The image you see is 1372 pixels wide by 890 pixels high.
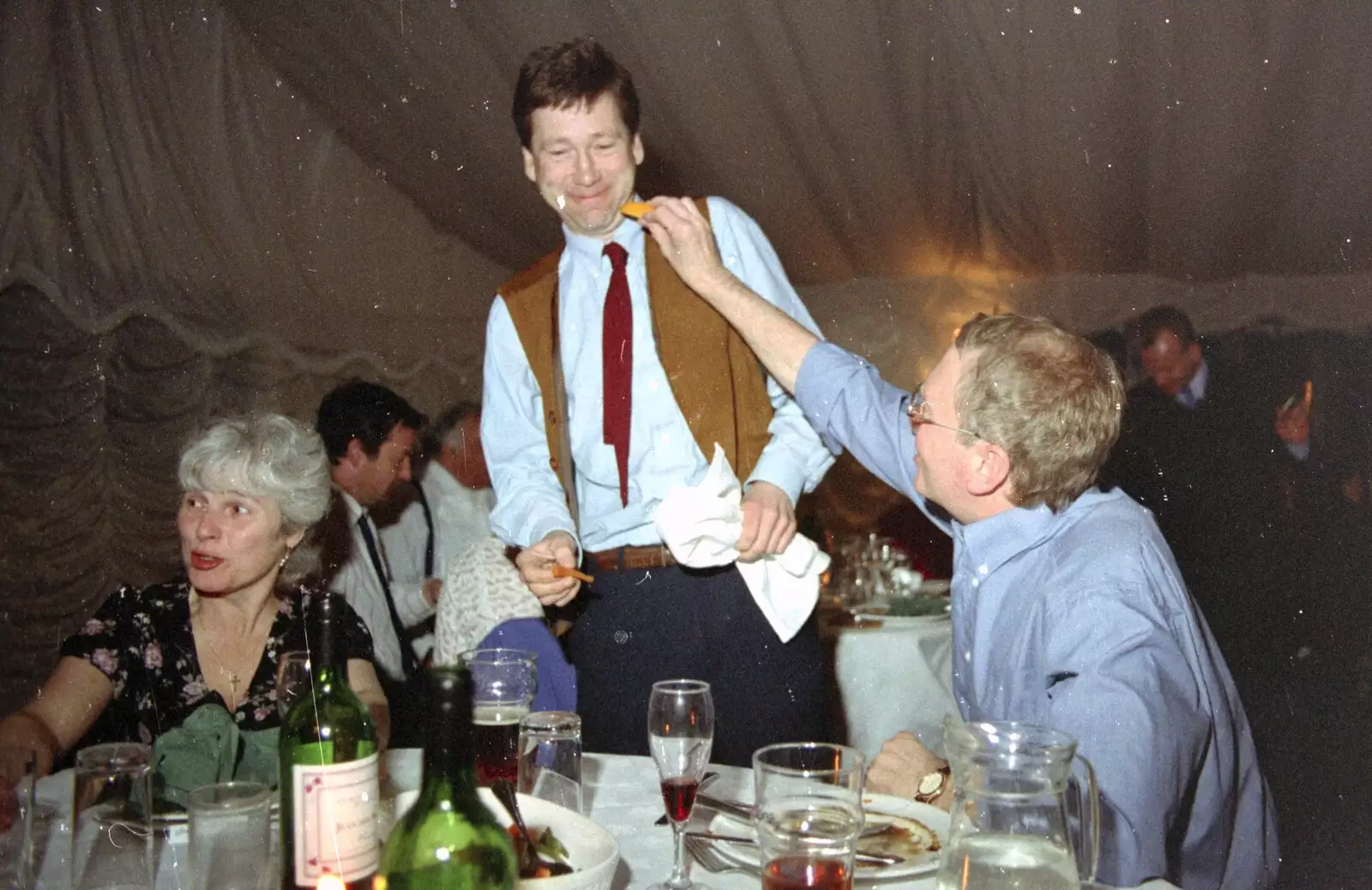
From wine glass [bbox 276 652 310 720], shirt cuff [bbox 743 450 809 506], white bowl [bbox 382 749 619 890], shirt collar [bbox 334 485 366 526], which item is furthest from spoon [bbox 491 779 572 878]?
shirt collar [bbox 334 485 366 526]

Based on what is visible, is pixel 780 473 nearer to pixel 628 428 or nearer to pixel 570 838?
pixel 628 428

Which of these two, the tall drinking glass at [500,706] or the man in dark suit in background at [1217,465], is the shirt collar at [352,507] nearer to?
the tall drinking glass at [500,706]

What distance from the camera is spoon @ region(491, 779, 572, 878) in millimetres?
807

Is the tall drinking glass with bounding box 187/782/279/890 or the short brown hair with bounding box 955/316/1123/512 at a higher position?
the short brown hair with bounding box 955/316/1123/512

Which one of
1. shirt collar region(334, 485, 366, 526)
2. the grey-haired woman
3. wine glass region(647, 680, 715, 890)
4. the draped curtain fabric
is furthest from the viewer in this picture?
shirt collar region(334, 485, 366, 526)

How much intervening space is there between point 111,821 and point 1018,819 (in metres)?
0.71

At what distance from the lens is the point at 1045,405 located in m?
1.32

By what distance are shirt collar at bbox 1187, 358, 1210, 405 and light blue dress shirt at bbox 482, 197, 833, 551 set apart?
4.48ft

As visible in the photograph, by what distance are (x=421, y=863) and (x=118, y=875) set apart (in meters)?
0.34

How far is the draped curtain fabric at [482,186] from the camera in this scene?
7.38ft

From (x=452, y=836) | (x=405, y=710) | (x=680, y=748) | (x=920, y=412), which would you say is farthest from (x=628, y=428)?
(x=405, y=710)

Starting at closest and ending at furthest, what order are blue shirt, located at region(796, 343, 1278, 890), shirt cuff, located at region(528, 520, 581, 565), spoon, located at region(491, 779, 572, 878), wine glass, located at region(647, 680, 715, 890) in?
spoon, located at region(491, 779, 572, 878) < wine glass, located at region(647, 680, 715, 890) < blue shirt, located at region(796, 343, 1278, 890) < shirt cuff, located at region(528, 520, 581, 565)

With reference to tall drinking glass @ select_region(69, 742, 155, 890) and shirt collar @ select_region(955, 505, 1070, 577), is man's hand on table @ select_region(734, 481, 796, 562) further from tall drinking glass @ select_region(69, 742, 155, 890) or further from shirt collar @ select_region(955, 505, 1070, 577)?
tall drinking glass @ select_region(69, 742, 155, 890)

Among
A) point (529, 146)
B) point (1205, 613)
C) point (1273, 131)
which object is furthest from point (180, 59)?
point (1205, 613)
